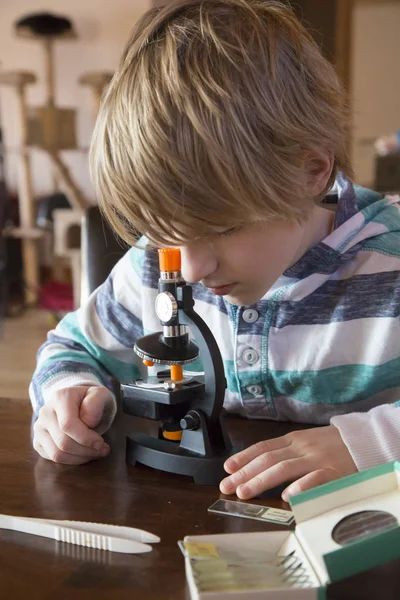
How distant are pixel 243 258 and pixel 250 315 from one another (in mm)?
194

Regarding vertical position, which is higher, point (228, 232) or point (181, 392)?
point (228, 232)

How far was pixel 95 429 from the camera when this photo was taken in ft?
2.96

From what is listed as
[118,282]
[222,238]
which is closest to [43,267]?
[118,282]

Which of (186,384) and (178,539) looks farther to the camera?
(186,384)

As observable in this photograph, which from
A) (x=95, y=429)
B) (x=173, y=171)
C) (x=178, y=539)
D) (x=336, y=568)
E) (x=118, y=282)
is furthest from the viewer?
(x=118, y=282)

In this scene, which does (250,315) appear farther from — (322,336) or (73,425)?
(73,425)

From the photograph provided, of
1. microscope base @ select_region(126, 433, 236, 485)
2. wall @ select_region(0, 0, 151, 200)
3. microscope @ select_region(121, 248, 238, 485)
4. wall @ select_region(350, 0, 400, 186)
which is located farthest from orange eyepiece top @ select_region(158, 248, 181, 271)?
wall @ select_region(350, 0, 400, 186)

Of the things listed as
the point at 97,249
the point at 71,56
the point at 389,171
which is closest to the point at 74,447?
the point at 97,249

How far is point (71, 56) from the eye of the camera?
5469 mm

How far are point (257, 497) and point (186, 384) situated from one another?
143 millimetres

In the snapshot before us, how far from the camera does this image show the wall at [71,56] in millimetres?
5309

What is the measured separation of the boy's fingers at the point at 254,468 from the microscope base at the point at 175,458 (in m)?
0.02

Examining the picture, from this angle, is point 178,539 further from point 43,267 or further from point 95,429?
point 43,267

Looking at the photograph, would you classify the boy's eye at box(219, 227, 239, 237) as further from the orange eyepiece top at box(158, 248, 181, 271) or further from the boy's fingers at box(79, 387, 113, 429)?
the boy's fingers at box(79, 387, 113, 429)
